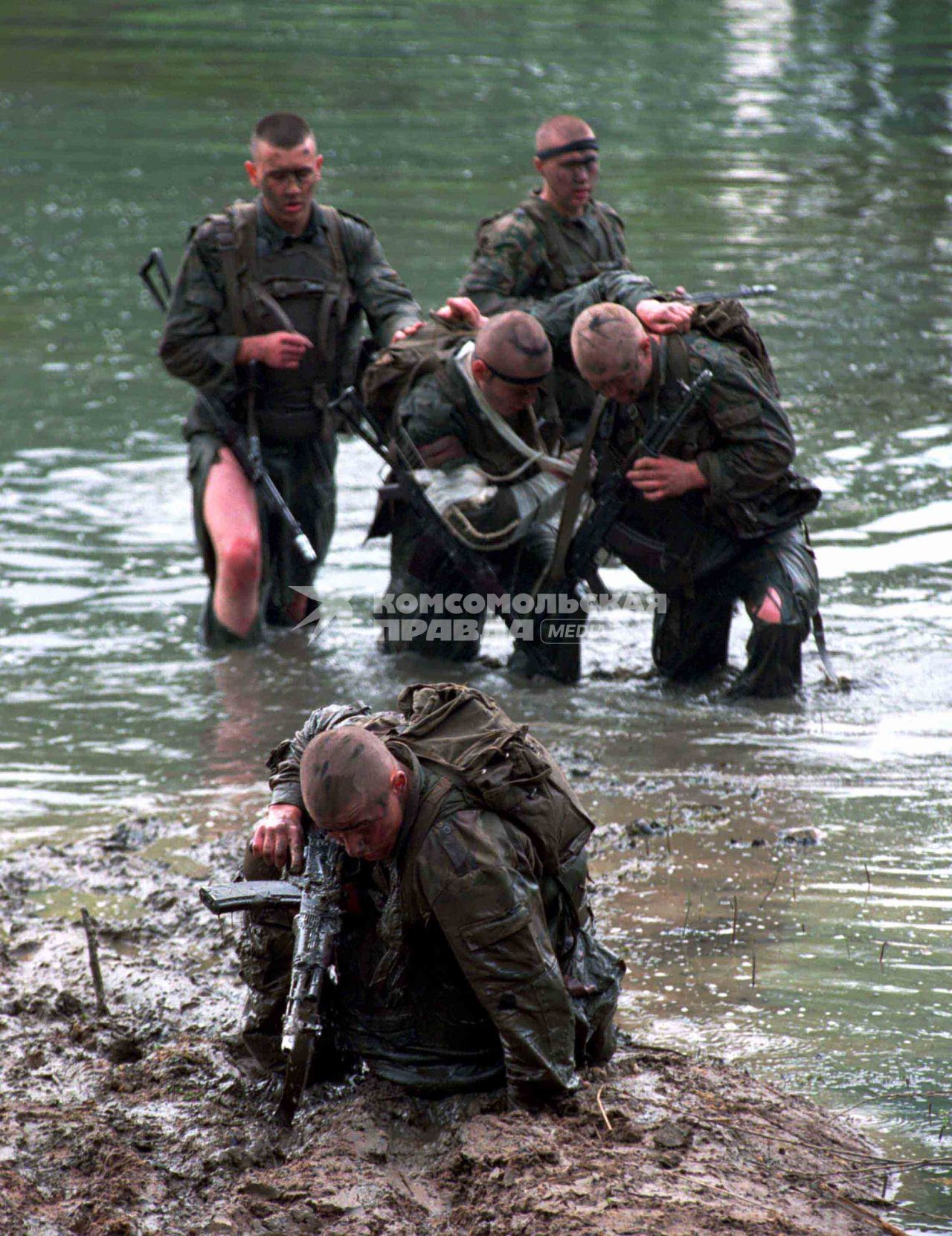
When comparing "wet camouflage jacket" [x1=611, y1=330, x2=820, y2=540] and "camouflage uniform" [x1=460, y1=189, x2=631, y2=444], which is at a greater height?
"camouflage uniform" [x1=460, y1=189, x2=631, y2=444]

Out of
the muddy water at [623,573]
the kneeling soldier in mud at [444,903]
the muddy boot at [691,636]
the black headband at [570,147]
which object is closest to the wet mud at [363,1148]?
the kneeling soldier in mud at [444,903]

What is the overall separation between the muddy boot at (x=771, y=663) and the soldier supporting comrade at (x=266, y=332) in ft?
7.24

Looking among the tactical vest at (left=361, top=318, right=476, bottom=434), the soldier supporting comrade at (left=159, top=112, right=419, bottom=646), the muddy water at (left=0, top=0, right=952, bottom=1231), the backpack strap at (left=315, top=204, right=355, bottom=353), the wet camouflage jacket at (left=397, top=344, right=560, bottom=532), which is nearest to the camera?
the muddy water at (left=0, top=0, right=952, bottom=1231)

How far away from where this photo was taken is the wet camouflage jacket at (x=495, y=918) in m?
3.92

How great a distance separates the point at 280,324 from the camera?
779cm

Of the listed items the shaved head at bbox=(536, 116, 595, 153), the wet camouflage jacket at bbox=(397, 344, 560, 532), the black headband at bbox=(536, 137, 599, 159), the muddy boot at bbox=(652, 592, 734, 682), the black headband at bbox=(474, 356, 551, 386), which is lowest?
the muddy boot at bbox=(652, 592, 734, 682)

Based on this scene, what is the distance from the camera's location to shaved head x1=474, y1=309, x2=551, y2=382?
6.88 meters

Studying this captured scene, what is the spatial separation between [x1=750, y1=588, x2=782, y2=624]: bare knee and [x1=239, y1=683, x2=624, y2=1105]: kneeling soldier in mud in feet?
9.28

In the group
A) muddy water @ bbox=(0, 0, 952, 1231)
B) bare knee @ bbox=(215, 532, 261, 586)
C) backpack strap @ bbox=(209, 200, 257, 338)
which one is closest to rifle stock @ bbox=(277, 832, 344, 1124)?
muddy water @ bbox=(0, 0, 952, 1231)

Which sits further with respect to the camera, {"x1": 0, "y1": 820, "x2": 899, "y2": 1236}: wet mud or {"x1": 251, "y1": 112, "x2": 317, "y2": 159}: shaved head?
{"x1": 251, "y1": 112, "x2": 317, "y2": 159}: shaved head

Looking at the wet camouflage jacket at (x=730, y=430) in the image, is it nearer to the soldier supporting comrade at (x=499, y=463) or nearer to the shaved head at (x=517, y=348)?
the soldier supporting comrade at (x=499, y=463)

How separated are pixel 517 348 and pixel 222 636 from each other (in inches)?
89.4

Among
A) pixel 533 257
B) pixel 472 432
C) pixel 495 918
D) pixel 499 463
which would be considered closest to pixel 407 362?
pixel 472 432

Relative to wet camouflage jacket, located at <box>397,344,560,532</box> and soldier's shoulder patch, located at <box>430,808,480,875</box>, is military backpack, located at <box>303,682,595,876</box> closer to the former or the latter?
soldier's shoulder patch, located at <box>430,808,480,875</box>
